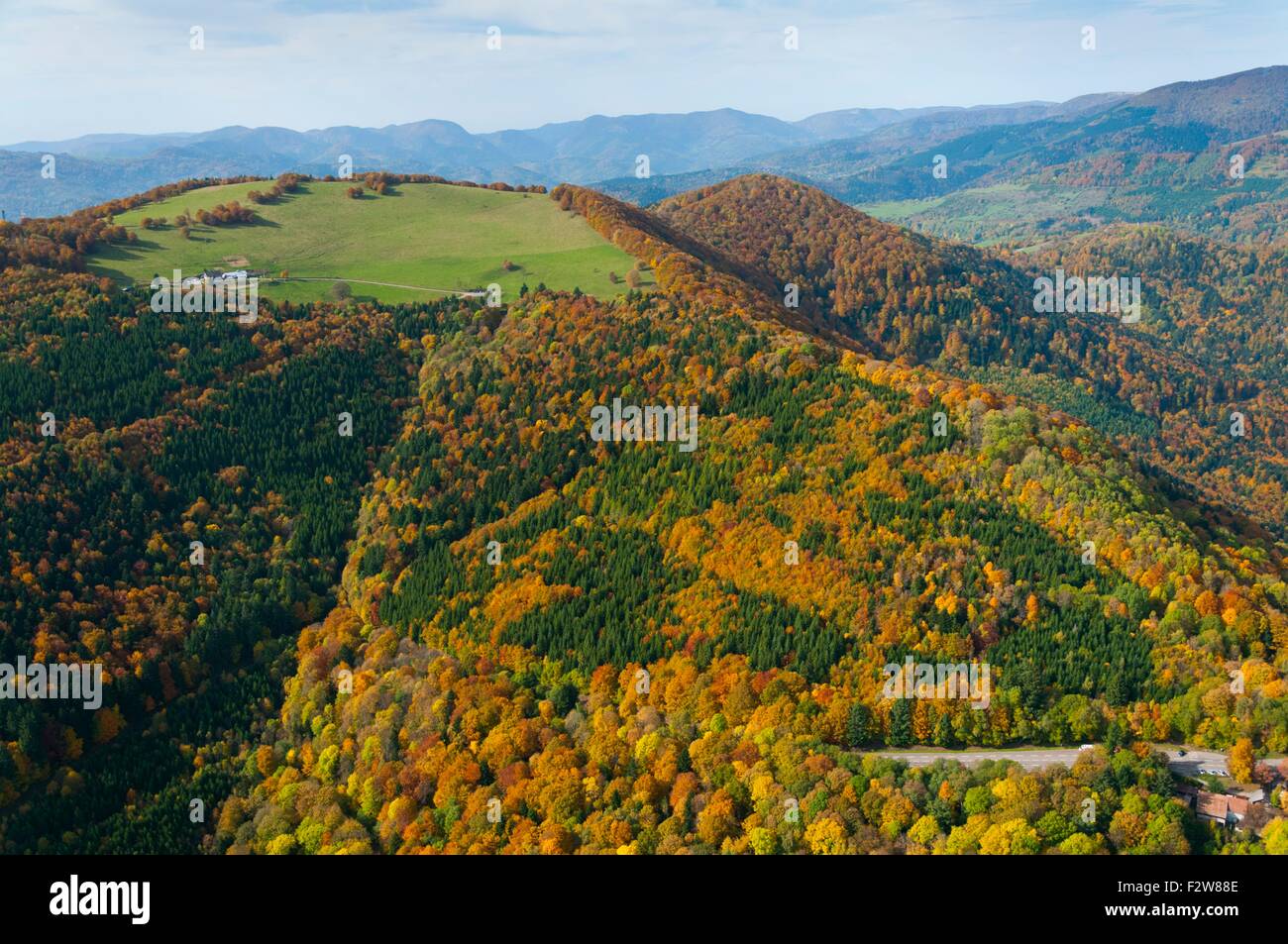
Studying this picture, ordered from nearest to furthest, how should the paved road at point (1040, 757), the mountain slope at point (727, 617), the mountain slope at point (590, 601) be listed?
1. the paved road at point (1040, 757)
2. the mountain slope at point (590, 601)
3. the mountain slope at point (727, 617)

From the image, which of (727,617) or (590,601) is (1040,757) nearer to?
(727,617)

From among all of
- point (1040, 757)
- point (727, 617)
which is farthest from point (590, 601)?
point (1040, 757)

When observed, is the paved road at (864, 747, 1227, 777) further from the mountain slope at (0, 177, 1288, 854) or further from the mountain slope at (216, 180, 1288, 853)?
the mountain slope at (216, 180, 1288, 853)

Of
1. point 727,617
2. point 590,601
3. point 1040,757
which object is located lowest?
point 1040,757

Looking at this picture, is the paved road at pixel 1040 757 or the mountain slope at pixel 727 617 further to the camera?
the mountain slope at pixel 727 617

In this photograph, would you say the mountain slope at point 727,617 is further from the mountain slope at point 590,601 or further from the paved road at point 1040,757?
the paved road at point 1040,757

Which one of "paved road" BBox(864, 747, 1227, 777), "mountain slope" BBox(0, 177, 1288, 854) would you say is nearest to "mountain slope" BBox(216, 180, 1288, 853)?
"mountain slope" BBox(0, 177, 1288, 854)

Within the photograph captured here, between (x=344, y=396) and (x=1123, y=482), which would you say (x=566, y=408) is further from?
(x=1123, y=482)

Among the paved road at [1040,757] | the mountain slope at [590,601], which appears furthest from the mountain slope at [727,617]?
the paved road at [1040,757]
